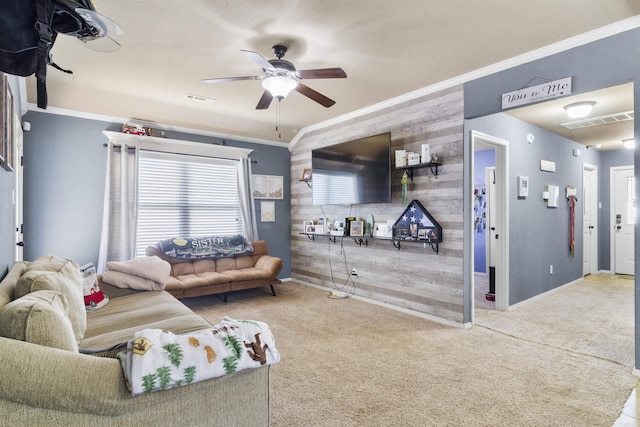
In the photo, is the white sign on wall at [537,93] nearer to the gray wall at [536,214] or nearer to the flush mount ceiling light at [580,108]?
the gray wall at [536,214]

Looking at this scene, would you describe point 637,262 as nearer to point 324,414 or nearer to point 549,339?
point 549,339

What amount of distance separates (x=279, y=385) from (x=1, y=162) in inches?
85.3

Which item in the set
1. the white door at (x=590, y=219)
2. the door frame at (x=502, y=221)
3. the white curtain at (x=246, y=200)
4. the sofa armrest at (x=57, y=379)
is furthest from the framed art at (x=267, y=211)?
the white door at (x=590, y=219)

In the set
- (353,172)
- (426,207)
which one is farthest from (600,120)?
(353,172)

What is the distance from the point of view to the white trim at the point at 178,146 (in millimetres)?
4488

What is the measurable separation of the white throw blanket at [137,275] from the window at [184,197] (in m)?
1.52

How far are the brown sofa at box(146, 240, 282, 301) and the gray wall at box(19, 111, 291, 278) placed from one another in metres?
0.84

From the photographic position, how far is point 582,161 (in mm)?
6020

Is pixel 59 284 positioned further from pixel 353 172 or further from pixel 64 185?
pixel 353 172

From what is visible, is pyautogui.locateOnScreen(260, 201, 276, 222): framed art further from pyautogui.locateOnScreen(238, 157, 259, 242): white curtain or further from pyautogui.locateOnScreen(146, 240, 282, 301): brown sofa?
pyautogui.locateOnScreen(146, 240, 282, 301): brown sofa

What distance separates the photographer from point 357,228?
4.63 m

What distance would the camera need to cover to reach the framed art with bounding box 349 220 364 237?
458cm

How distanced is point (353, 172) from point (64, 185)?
3.63 meters

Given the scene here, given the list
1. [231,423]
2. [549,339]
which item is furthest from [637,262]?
[231,423]
